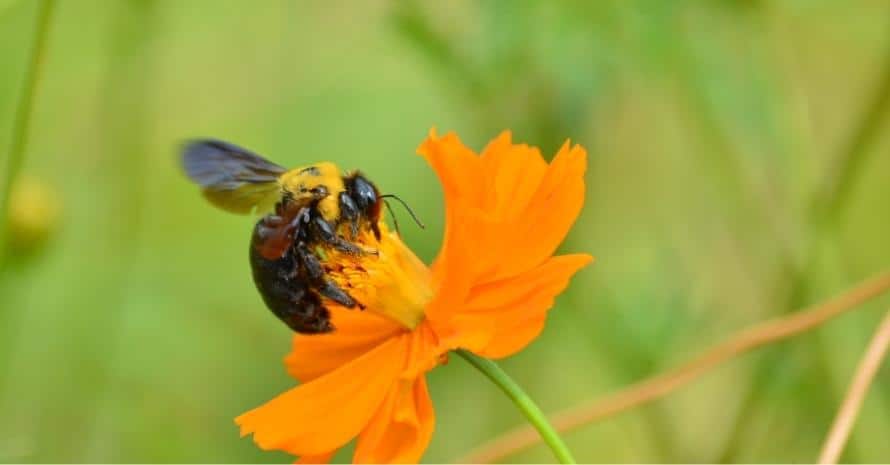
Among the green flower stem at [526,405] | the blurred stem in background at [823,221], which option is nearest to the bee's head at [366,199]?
the green flower stem at [526,405]

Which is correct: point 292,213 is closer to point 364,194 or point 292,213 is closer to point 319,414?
point 364,194

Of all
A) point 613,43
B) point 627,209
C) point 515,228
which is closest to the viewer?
point 515,228

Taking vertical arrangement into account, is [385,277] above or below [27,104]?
below

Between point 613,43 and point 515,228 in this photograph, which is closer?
point 515,228

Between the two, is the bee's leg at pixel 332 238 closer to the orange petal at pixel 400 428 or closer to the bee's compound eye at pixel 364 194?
the bee's compound eye at pixel 364 194

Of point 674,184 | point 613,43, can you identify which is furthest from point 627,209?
point 613,43

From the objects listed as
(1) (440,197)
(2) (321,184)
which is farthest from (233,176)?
(1) (440,197)

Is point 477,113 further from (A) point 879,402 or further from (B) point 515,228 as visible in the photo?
(B) point 515,228
